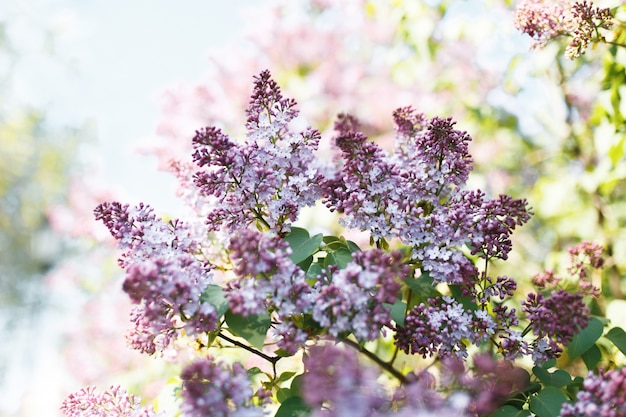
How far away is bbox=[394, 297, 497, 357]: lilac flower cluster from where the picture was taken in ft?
2.90

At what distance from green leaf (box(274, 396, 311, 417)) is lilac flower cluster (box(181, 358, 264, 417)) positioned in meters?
0.09

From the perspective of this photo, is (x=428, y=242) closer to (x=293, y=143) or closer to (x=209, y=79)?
(x=293, y=143)

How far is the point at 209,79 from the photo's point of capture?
12.1 ft

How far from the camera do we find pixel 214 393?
70 centimetres

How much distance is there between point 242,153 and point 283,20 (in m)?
3.50

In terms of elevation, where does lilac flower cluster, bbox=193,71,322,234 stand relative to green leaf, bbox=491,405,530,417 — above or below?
above

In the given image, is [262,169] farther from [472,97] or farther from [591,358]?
[472,97]

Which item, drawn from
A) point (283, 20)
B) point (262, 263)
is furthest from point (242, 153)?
point (283, 20)

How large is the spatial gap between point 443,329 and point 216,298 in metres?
0.36

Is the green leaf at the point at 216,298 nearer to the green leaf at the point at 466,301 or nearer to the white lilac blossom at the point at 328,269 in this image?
the white lilac blossom at the point at 328,269

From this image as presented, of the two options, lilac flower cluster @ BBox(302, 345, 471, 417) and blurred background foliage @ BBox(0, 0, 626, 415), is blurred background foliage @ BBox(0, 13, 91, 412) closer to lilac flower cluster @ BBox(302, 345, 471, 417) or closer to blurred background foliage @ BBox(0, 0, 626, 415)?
blurred background foliage @ BBox(0, 0, 626, 415)

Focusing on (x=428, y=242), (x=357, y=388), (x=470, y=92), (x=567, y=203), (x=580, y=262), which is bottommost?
(x=357, y=388)

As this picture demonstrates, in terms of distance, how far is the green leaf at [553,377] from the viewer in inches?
36.8

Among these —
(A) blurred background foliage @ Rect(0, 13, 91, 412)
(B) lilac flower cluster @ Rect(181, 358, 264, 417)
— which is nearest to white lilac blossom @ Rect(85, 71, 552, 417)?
(B) lilac flower cluster @ Rect(181, 358, 264, 417)
